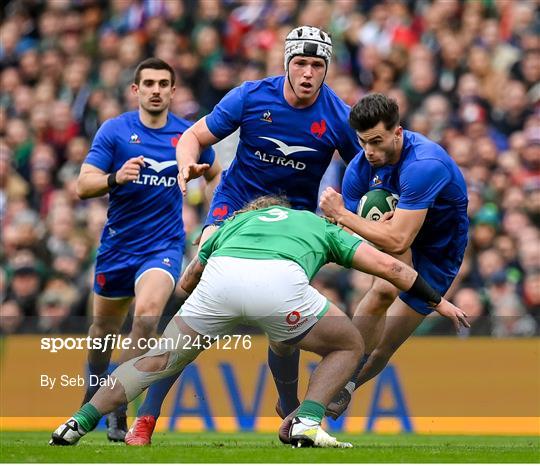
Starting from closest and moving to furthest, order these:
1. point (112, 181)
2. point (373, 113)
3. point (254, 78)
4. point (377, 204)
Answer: point (373, 113) → point (377, 204) → point (112, 181) → point (254, 78)

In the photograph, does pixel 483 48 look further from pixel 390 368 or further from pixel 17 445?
pixel 17 445

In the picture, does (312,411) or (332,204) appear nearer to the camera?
(312,411)

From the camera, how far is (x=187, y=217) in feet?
54.1

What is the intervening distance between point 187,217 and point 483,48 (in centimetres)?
431

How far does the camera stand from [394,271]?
923 cm

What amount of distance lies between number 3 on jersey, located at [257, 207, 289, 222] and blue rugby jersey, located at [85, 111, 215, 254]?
271 cm

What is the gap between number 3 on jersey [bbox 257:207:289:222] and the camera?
927cm

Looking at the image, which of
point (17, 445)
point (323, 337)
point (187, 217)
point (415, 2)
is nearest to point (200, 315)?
point (323, 337)

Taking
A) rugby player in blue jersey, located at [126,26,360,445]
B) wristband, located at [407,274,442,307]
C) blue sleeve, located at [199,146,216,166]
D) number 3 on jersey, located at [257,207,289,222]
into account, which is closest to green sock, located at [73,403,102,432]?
rugby player in blue jersey, located at [126,26,360,445]

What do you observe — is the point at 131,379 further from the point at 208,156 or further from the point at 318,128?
the point at 208,156

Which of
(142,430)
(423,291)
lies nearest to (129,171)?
(142,430)

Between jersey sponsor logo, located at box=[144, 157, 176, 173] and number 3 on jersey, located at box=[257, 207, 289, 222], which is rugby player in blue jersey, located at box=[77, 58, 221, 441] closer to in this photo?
jersey sponsor logo, located at box=[144, 157, 176, 173]

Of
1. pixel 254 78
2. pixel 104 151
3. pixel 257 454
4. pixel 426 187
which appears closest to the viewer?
pixel 257 454

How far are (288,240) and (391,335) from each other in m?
2.32
